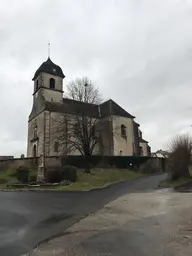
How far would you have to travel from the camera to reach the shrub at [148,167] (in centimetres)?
3931

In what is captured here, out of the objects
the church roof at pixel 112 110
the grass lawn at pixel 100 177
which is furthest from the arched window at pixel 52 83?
the grass lawn at pixel 100 177

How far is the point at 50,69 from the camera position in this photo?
1980 inches

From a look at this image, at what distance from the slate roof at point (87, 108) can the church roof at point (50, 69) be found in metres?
5.99

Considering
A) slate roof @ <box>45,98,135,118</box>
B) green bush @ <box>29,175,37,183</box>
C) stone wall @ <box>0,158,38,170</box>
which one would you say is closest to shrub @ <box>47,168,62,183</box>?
Result: green bush @ <box>29,175,37,183</box>

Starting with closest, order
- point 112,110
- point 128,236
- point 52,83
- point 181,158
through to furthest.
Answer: point 128,236
point 181,158
point 112,110
point 52,83

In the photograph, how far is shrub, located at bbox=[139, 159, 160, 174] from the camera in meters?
39.3

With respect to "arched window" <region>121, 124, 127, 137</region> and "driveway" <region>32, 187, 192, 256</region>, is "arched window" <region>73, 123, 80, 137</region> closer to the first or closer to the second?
"arched window" <region>121, 124, 127, 137</region>

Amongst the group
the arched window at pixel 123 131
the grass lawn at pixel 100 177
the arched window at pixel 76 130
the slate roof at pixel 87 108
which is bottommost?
the grass lawn at pixel 100 177

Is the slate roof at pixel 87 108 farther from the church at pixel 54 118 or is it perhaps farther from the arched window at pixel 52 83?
the arched window at pixel 52 83

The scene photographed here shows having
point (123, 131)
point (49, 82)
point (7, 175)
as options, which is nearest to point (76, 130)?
point (7, 175)

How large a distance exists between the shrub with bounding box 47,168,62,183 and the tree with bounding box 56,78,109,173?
4.57 m

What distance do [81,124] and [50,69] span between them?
1789 centimetres

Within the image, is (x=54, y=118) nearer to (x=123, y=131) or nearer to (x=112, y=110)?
(x=112, y=110)

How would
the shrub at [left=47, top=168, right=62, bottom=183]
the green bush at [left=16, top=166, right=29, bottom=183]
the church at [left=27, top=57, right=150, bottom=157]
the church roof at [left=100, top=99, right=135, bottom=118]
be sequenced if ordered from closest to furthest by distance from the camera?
1. the shrub at [left=47, top=168, right=62, bottom=183]
2. the green bush at [left=16, top=166, right=29, bottom=183]
3. the church at [left=27, top=57, right=150, bottom=157]
4. the church roof at [left=100, top=99, right=135, bottom=118]
